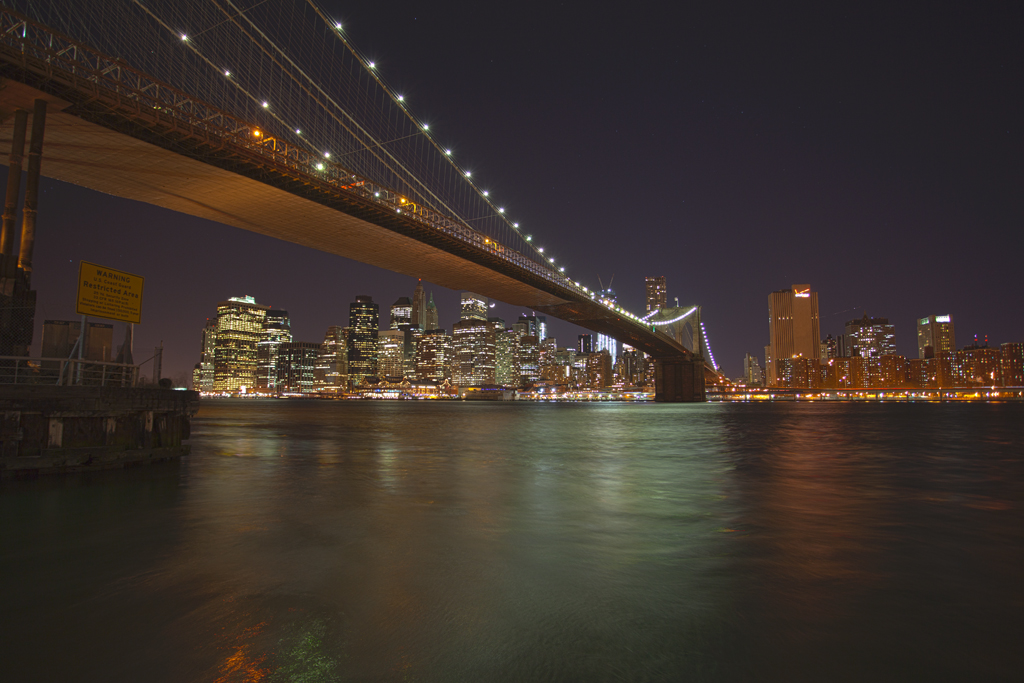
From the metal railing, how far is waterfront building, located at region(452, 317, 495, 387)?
178 metres

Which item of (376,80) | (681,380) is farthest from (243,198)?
(681,380)

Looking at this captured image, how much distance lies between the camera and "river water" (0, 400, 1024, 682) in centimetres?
341

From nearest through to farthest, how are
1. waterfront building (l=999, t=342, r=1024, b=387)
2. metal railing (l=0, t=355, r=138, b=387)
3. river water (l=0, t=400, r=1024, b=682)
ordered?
→ river water (l=0, t=400, r=1024, b=682) < metal railing (l=0, t=355, r=138, b=387) < waterfront building (l=999, t=342, r=1024, b=387)

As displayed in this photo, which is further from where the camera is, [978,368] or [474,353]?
[474,353]

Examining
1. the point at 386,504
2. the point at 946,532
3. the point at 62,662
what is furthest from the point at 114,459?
the point at 946,532

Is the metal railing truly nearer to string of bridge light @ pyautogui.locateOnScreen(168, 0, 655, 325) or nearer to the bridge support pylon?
string of bridge light @ pyautogui.locateOnScreen(168, 0, 655, 325)

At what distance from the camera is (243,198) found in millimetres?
31672

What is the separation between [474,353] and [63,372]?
18468cm

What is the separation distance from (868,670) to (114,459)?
534 inches

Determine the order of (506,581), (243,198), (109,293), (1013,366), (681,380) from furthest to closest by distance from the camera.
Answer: (1013,366)
(681,380)
(243,198)
(109,293)
(506,581)

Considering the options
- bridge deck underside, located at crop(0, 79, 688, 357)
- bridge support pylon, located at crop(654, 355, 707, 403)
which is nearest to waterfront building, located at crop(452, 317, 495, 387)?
bridge support pylon, located at crop(654, 355, 707, 403)

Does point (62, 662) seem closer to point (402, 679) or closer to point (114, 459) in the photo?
point (402, 679)

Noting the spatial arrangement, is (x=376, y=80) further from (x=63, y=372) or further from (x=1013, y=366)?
(x=1013, y=366)

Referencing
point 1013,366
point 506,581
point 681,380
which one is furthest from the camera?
point 1013,366
